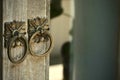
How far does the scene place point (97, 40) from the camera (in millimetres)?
2195

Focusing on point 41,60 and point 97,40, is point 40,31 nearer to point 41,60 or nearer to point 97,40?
point 41,60

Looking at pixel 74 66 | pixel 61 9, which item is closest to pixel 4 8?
pixel 74 66

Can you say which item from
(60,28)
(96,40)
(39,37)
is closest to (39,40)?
(39,37)

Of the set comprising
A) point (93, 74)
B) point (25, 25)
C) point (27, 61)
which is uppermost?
point (25, 25)

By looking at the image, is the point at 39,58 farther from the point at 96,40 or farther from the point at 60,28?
the point at 60,28

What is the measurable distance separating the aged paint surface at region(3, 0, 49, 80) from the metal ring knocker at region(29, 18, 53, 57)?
2 cm

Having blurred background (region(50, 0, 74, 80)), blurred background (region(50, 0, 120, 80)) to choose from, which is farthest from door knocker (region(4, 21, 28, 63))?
blurred background (region(50, 0, 74, 80))

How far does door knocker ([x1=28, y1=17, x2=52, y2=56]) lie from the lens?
1.30m

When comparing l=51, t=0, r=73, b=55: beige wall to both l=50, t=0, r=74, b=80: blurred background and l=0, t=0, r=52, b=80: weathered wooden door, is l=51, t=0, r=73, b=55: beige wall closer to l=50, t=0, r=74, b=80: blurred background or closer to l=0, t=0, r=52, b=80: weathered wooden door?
l=50, t=0, r=74, b=80: blurred background

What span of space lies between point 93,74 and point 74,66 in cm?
31

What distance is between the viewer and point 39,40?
1.33 m

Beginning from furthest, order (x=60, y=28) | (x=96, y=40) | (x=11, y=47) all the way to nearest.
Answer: (x=60, y=28)
(x=96, y=40)
(x=11, y=47)

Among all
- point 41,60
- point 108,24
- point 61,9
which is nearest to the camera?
point 41,60

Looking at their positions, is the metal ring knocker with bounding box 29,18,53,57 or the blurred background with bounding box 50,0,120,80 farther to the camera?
the blurred background with bounding box 50,0,120,80
